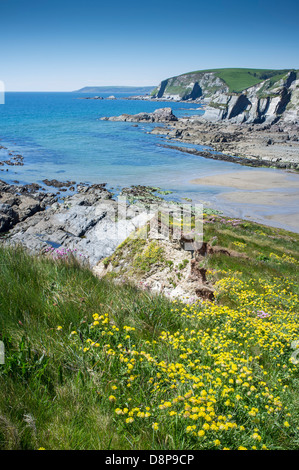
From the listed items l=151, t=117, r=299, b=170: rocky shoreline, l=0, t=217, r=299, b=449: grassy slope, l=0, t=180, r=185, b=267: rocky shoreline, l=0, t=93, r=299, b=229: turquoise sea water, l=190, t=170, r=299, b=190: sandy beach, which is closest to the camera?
l=0, t=217, r=299, b=449: grassy slope

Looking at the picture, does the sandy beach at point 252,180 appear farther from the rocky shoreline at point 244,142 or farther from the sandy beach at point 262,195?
the rocky shoreline at point 244,142

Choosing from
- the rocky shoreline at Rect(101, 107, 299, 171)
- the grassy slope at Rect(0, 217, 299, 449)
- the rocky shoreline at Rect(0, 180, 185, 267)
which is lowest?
the rocky shoreline at Rect(0, 180, 185, 267)

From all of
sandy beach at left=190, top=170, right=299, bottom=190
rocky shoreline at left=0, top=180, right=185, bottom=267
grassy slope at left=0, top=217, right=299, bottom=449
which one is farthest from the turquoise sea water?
grassy slope at left=0, top=217, right=299, bottom=449

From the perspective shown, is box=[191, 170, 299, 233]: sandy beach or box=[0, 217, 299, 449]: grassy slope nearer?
box=[0, 217, 299, 449]: grassy slope

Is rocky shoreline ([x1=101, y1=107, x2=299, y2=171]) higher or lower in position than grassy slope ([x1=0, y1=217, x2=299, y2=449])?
higher

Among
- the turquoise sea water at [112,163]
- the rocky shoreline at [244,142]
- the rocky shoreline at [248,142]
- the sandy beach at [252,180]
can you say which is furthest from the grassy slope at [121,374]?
the rocky shoreline at [248,142]

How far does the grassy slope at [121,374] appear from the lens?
2.48 m

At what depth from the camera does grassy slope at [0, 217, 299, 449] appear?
248 cm

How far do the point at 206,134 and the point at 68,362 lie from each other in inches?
3680

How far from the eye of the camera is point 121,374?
3.10 meters

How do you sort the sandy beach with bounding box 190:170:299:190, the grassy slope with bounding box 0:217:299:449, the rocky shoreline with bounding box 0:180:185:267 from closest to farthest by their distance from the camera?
the grassy slope with bounding box 0:217:299:449 < the rocky shoreline with bounding box 0:180:185:267 < the sandy beach with bounding box 190:170:299:190

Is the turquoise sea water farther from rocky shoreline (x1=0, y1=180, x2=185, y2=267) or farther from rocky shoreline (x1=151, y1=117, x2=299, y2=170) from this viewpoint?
rocky shoreline (x1=0, y1=180, x2=185, y2=267)

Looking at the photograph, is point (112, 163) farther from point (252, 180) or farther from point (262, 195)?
point (262, 195)
